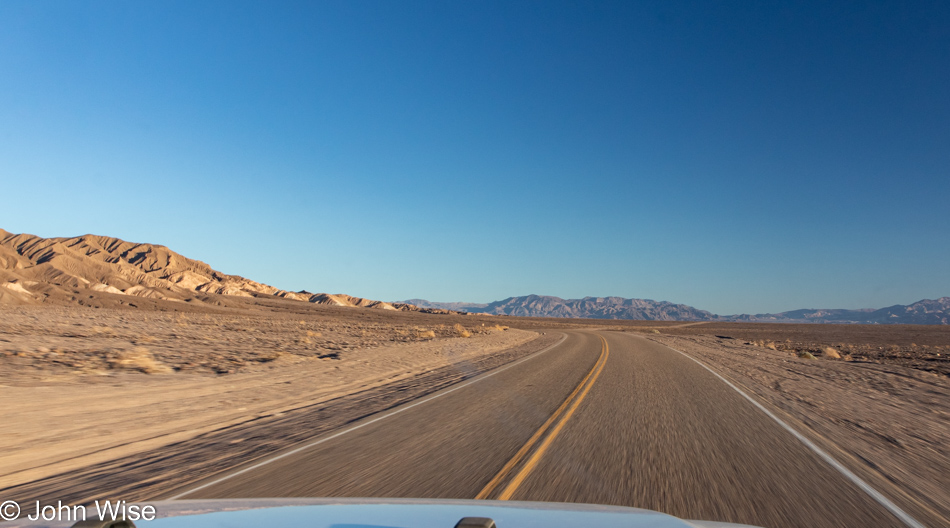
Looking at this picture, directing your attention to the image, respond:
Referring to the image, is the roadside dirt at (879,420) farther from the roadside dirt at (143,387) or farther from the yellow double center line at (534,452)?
the roadside dirt at (143,387)

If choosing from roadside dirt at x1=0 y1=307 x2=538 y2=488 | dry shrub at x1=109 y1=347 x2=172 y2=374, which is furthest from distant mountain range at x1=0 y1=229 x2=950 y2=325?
dry shrub at x1=109 y1=347 x2=172 y2=374

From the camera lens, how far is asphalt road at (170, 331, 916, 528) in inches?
183

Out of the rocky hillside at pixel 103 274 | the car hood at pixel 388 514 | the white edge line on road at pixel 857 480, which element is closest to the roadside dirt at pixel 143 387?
the car hood at pixel 388 514

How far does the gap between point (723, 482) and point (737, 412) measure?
4.65 meters

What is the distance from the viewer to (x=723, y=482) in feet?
17.1

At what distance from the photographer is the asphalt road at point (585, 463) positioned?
4637 mm

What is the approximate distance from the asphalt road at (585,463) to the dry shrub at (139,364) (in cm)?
927

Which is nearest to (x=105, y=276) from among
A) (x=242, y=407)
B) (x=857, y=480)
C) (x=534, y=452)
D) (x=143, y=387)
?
(x=143, y=387)

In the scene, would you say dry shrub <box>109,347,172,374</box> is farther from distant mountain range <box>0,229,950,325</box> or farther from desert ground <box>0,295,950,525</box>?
distant mountain range <box>0,229,950,325</box>

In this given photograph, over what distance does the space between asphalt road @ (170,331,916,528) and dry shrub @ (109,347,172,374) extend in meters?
9.27

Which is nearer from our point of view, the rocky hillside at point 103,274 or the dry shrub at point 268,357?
the dry shrub at point 268,357

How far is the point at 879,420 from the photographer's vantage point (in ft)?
30.5

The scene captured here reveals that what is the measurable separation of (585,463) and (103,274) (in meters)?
107

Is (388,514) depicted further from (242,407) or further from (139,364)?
(139,364)
